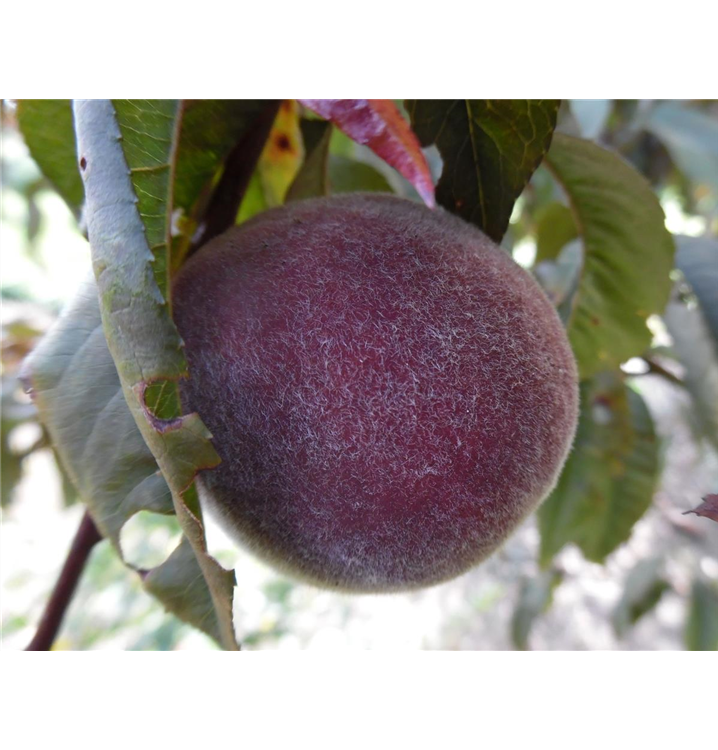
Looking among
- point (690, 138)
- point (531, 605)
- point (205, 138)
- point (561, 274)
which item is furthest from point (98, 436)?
point (531, 605)

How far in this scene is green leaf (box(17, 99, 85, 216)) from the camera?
0.67 metres

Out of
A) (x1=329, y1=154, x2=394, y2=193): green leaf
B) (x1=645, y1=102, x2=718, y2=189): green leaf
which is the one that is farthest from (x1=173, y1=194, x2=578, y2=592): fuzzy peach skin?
(x1=645, y1=102, x2=718, y2=189): green leaf

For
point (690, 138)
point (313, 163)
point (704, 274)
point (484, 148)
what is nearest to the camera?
point (484, 148)

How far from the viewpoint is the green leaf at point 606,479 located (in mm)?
1326

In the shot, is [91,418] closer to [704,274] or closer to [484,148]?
[484,148]

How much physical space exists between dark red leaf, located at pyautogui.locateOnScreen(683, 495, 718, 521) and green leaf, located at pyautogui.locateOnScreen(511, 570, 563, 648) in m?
1.47

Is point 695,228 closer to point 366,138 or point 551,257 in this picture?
point 551,257

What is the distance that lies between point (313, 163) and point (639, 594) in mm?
1578

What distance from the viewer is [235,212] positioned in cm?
71

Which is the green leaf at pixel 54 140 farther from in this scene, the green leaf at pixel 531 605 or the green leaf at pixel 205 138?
the green leaf at pixel 531 605

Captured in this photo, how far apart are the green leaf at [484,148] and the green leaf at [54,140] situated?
0.35 m

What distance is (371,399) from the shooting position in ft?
1.68

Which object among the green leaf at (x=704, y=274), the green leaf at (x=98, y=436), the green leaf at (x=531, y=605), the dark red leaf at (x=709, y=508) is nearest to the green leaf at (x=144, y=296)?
the green leaf at (x=98, y=436)
